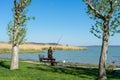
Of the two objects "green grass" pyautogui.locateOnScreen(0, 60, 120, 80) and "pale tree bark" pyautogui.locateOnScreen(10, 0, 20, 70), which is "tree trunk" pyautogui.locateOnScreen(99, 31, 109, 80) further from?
"pale tree bark" pyautogui.locateOnScreen(10, 0, 20, 70)

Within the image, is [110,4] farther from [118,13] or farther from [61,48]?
[61,48]

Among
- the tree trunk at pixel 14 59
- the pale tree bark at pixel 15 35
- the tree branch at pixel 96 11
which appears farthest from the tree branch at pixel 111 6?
the tree trunk at pixel 14 59

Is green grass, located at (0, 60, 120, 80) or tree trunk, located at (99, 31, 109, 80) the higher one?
tree trunk, located at (99, 31, 109, 80)

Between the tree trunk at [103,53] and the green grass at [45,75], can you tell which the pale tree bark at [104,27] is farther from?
the green grass at [45,75]

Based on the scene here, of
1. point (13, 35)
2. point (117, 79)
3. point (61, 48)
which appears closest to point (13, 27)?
point (13, 35)

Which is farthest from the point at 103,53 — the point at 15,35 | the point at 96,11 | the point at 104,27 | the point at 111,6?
the point at 15,35

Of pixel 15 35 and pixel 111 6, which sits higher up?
pixel 111 6

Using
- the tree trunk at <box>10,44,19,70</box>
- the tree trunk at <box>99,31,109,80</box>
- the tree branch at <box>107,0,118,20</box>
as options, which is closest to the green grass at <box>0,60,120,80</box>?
the tree trunk at <box>99,31,109,80</box>

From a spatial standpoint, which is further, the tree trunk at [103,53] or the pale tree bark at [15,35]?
the pale tree bark at [15,35]

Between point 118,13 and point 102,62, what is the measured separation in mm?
3805

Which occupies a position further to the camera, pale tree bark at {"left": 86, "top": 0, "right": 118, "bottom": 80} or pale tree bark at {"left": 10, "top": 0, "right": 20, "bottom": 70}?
pale tree bark at {"left": 10, "top": 0, "right": 20, "bottom": 70}

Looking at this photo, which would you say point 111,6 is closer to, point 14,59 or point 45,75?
point 45,75

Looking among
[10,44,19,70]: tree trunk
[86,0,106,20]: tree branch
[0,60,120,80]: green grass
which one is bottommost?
[0,60,120,80]: green grass

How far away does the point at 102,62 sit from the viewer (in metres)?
26.9
